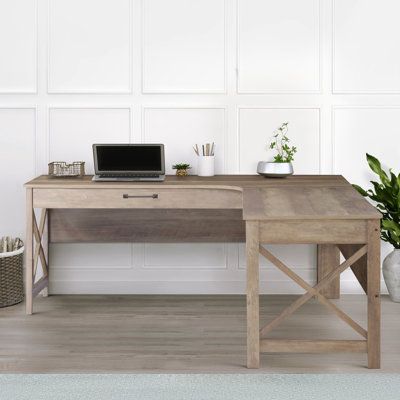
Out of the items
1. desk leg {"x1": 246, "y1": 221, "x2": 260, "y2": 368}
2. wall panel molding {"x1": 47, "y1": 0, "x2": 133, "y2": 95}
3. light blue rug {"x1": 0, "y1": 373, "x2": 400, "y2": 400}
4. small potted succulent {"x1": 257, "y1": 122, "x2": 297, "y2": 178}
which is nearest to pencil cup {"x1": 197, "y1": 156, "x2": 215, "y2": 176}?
small potted succulent {"x1": 257, "y1": 122, "x2": 297, "y2": 178}

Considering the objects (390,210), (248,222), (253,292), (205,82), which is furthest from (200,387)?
(205,82)

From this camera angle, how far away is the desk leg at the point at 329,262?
499cm

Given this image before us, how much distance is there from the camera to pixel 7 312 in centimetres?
464

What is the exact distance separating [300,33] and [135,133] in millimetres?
1386

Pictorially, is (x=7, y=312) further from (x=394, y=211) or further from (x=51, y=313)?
(x=394, y=211)

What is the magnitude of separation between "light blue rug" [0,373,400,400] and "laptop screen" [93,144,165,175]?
165 cm

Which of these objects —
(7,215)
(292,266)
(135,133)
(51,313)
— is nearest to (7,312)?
(51,313)

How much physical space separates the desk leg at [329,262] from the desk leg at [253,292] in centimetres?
154

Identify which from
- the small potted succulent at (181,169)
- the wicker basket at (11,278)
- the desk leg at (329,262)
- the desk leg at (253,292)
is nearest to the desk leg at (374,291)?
the desk leg at (253,292)

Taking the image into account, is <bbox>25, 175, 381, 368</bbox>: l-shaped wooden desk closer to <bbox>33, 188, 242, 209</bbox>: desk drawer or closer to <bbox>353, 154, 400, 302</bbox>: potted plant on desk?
<bbox>33, 188, 242, 209</bbox>: desk drawer

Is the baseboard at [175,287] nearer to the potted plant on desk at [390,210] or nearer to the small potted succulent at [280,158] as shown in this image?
the potted plant on desk at [390,210]

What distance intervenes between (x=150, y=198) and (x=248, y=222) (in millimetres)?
1141

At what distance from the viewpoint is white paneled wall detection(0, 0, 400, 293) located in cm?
502

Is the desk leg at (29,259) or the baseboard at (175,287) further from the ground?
the desk leg at (29,259)
